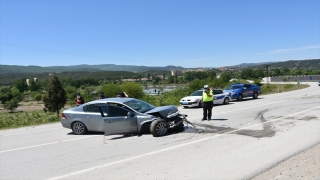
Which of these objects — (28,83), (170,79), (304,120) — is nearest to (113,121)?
(304,120)

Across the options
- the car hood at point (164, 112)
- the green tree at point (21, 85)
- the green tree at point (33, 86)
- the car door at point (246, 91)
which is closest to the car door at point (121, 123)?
the car hood at point (164, 112)

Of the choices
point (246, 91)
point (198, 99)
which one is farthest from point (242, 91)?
point (198, 99)

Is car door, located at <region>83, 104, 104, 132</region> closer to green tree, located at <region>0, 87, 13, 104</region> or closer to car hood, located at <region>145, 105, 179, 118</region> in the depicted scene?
car hood, located at <region>145, 105, 179, 118</region>

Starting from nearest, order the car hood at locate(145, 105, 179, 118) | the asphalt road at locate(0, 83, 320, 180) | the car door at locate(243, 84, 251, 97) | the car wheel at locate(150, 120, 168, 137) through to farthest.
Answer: the asphalt road at locate(0, 83, 320, 180) < the car wheel at locate(150, 120, 168, 137) < the car hood at locate(145, 105, 179, 118) < the car door at locate(243, 84, 251, 97)

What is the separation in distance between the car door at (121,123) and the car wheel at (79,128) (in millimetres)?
1491

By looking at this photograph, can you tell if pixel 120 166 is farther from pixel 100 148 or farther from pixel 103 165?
pixel 100 148

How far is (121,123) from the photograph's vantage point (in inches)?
388

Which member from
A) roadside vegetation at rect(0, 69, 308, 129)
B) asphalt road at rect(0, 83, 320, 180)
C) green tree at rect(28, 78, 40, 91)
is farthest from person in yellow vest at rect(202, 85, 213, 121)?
green tree at rect(28, 78, 40, 91)

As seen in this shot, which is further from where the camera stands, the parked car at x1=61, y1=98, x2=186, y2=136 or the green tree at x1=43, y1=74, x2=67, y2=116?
the green tree at x1=43, y1=74, x2=67, y2=116

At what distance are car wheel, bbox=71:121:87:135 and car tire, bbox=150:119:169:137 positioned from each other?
9.73ft

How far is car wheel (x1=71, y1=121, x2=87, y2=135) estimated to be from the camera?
36.0 ft

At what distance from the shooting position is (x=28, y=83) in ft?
573

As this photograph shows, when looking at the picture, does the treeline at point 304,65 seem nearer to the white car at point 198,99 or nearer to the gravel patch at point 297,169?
the white car at point 198,99

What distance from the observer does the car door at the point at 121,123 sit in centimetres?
985
